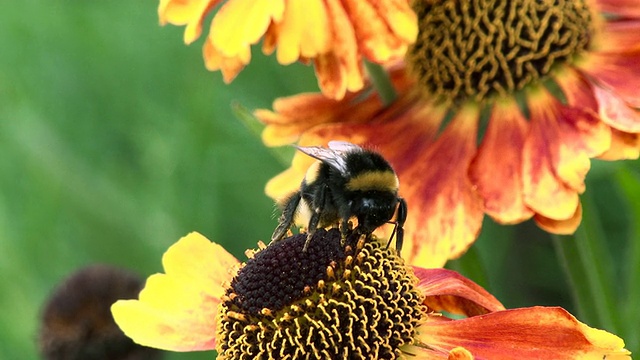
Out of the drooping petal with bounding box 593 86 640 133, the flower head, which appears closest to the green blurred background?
the flower head

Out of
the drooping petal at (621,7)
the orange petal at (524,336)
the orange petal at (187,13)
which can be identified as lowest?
the orange petal at (524,336)

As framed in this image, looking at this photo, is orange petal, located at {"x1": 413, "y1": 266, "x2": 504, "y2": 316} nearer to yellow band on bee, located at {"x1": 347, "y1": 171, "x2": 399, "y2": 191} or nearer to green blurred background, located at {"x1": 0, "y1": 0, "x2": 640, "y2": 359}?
yellow band on bee, located at {"x1": 347, "y1": 171, "x2": 399, "y2": 191}

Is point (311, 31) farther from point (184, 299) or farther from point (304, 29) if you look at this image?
point (184, 299)

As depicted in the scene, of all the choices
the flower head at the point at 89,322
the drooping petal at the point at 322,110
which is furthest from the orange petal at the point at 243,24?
the flower head at the point at 89,322

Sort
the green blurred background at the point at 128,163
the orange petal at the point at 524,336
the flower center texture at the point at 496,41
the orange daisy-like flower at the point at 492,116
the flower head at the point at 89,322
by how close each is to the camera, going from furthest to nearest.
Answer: the green blurred background at the point at 128,163
the flower head at the point at 89,322
the flower center texture at the point at 496,41
the orange daisy-like flower at the point at 492,116
the orange petal at the point at 524,336

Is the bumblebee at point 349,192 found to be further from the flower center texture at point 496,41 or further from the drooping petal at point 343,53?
the flower center texture at point 496,41

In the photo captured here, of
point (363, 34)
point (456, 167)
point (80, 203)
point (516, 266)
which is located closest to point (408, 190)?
point (456, 167)

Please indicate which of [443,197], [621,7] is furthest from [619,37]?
[443,197]
